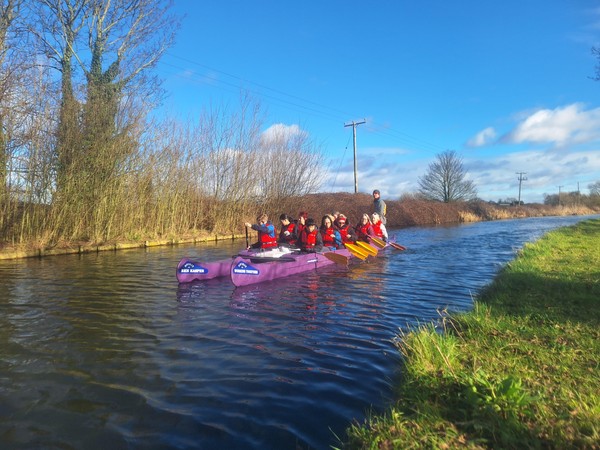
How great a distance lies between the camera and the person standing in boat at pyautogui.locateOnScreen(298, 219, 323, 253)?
11.0 metres

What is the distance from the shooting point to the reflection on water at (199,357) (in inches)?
125

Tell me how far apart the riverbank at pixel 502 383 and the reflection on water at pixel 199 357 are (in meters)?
0.46

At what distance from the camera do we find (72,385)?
3889 mm

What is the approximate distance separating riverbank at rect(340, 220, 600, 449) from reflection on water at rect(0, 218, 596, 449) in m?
0.46

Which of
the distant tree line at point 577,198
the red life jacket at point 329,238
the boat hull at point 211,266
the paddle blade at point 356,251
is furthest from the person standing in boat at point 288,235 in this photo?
the distant tree line at point 577,198

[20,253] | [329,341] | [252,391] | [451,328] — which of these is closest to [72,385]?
[252,391]

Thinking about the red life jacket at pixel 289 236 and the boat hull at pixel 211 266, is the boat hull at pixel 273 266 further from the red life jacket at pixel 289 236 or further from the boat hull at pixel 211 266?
the red life jacket at pixel 289 236

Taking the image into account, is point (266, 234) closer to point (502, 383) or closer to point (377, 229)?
point (377, 229)

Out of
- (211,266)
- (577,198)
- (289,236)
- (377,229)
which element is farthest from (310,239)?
(577,198)

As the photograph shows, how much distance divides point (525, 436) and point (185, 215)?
744 inches

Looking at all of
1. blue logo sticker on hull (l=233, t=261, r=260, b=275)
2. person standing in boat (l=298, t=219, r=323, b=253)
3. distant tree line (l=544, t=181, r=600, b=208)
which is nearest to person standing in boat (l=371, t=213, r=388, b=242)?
person standing in boat (l=298, t=219, r=323, b=253)

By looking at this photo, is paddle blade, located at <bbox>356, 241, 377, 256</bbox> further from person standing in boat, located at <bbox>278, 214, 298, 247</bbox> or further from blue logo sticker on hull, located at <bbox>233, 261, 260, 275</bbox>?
blue logo sticker on hull, located at <bbox>233, 261, 260, 275</bbox>

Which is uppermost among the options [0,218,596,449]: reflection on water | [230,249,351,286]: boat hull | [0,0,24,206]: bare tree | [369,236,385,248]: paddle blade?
[0,0,24,206]: bare tree

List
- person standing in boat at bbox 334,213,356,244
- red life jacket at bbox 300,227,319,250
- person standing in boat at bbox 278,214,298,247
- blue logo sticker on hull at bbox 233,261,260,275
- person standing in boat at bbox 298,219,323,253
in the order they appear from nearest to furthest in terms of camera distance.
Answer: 1. blue logo sticker on hull at bbox 233,261,260,275
2. person standing in boat at bbox 298,219,323,253
3. red life jacket at bbox 300,227,319,250
4. person standing in boat at bbox 278,214,298,247
5. person standing in boat at bbox 334,213,356,244
